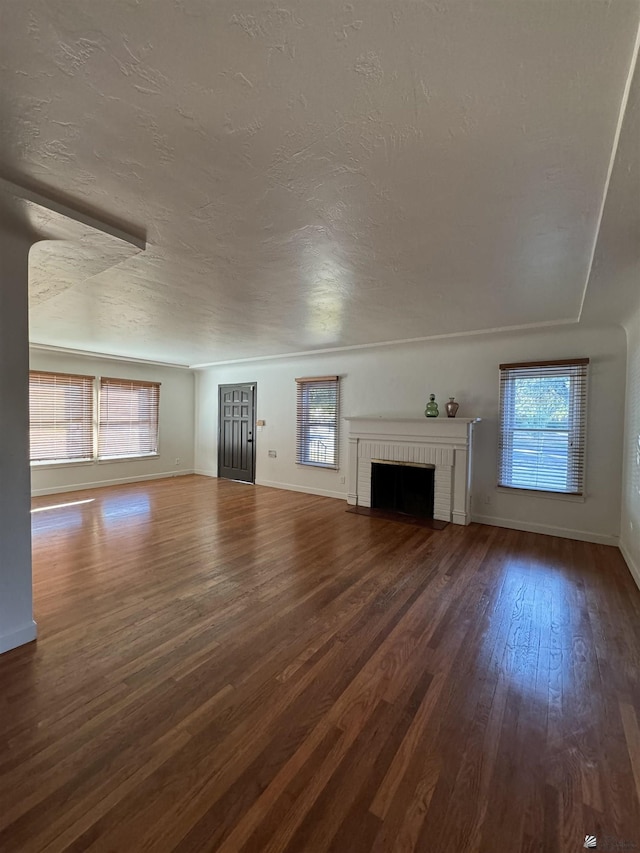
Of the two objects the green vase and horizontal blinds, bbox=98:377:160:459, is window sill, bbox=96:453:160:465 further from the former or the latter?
the green vase

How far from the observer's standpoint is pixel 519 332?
439 cm

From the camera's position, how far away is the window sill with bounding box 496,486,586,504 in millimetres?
4230

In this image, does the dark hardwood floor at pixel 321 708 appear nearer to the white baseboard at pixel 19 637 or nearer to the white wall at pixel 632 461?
the white baseboard at pixel 19 637

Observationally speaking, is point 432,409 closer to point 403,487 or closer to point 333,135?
point 403,487

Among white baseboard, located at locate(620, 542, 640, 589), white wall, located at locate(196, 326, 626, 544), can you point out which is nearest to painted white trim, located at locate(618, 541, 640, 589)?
white baseboard, located at locate(620, 542, 640, 589)

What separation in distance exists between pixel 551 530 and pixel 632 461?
136 cm

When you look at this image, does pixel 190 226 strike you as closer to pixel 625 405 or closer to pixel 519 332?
pixel 519 332

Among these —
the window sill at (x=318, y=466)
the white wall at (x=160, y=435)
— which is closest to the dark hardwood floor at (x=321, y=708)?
the window sill at (x=318, y=466)

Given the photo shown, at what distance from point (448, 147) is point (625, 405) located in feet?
12.6

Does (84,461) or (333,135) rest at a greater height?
(333,135)

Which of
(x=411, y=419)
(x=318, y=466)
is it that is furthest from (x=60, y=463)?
(x=411, y=419)

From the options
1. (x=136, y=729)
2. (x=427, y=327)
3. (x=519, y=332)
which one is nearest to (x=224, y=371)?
(x=427, y=327)

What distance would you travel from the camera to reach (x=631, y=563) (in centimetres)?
335

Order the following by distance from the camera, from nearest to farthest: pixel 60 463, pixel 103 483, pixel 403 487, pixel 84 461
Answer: pixel 403 487, pixel 60 463, pixel 84 461, pixel 103 483
